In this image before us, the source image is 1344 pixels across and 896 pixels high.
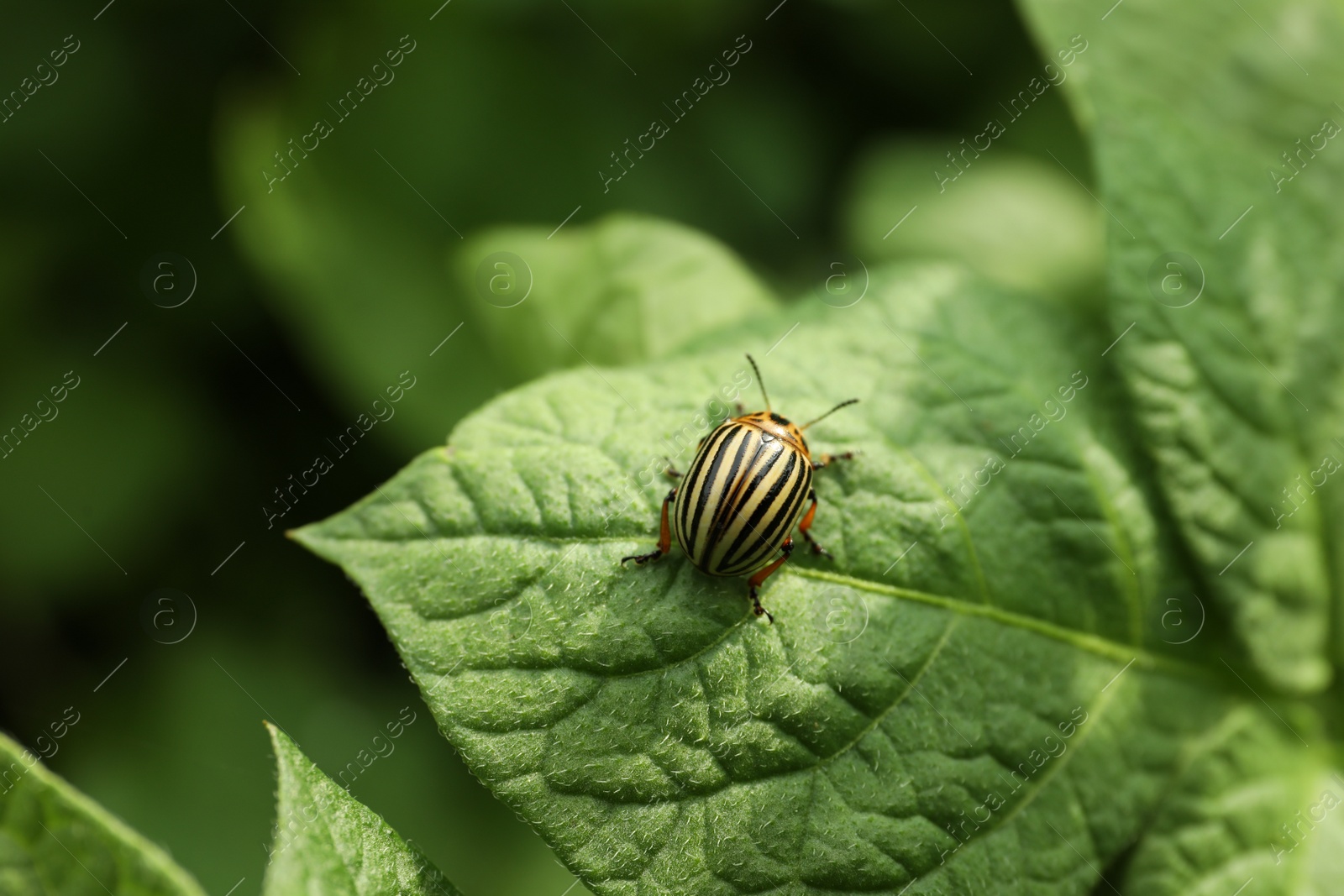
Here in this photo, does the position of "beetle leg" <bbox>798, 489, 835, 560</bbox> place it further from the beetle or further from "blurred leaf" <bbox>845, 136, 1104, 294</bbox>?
"blurred leaf" <bbox>845, 136, 1104, 294</bbox>

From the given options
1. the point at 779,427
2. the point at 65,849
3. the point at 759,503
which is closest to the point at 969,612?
the point at 759,503

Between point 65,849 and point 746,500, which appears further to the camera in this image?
point 746,500

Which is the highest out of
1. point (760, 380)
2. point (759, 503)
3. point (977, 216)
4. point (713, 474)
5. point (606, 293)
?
point (977, 216)

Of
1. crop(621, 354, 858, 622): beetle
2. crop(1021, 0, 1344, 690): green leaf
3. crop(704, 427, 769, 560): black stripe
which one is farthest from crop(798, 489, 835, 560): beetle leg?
crop(1021, 0, 1344, 690): green leaf

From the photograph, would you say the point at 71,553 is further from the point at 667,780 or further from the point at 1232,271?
the point at 1232,271

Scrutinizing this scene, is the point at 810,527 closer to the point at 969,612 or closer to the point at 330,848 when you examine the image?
the point at 969,612

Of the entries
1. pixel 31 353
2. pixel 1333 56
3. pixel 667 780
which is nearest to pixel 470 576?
pixel 667 780

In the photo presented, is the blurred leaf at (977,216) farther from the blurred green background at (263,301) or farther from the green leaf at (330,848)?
the green leaf at (330,848)
